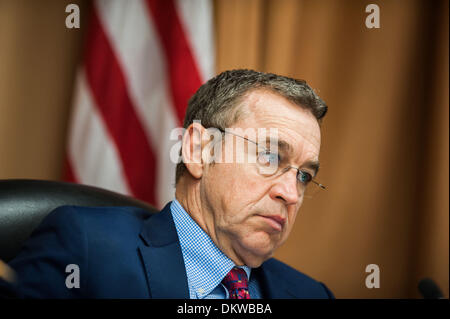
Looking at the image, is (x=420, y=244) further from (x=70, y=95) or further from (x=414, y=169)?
(x=70, y=95)

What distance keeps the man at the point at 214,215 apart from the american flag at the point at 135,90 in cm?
83

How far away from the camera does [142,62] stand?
8.10 feet

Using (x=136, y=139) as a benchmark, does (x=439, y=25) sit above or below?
above

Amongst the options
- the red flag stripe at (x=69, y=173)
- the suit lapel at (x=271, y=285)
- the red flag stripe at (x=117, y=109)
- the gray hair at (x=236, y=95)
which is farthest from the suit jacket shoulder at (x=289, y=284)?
the red flag stripe at (x=69, y=173)

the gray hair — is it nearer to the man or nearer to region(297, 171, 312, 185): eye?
the man

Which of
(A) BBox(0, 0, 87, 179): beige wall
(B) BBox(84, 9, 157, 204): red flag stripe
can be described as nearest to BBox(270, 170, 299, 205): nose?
(B) BBox(84, 9, 157, 204): red flag stripe

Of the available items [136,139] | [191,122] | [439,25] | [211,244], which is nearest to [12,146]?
[136,139]

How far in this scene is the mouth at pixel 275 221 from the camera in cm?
138

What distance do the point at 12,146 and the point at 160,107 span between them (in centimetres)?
83

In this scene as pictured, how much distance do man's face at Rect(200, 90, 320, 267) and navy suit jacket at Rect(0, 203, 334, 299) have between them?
158 millimetres

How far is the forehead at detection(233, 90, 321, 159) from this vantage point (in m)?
1.42

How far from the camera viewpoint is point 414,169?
2566 millimetres

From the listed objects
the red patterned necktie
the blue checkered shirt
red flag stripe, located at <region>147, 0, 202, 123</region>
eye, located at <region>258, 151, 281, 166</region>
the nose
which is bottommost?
the red patterned necktie

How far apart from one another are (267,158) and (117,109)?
49.6 inches
